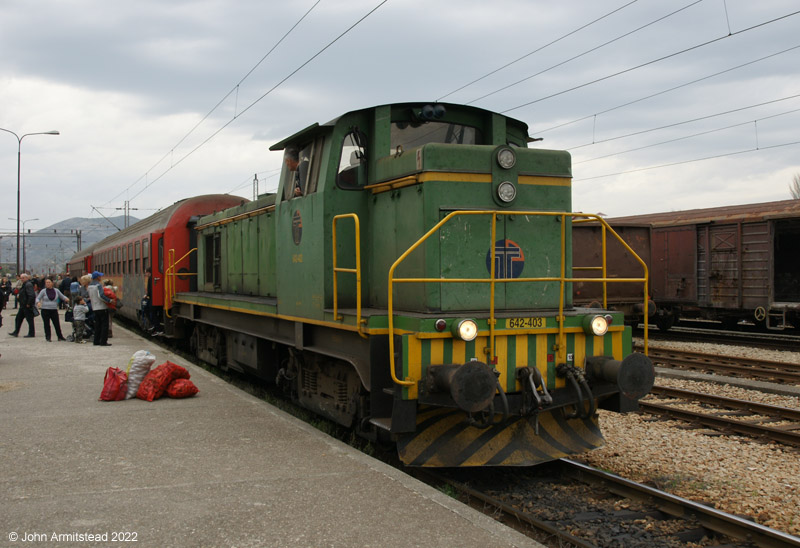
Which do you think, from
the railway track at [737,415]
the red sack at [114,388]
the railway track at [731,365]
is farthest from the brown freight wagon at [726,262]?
the red sack at [114,388]

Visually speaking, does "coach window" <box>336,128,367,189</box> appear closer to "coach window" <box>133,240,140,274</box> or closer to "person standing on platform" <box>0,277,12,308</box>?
"coach window" <box>133,240,140,274</box>

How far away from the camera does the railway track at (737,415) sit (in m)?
6.60

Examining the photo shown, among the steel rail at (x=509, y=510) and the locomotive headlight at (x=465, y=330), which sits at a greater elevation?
the locomotive headlight at (x=465, y=330)

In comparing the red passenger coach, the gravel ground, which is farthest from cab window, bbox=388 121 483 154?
the red passenger coach

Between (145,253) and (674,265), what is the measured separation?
13.7m

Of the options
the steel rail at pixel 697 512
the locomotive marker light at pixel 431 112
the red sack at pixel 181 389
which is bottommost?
the steel rail at pixel 697 512

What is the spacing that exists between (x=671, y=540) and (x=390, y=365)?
85.2 inches

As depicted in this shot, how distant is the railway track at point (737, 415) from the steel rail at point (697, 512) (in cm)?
242

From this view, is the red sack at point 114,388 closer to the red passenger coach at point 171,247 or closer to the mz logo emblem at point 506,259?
the red passenger coach at point 171,247

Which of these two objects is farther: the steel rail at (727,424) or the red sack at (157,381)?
the red sack at (157,381)

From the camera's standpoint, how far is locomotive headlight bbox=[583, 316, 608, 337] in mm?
5367

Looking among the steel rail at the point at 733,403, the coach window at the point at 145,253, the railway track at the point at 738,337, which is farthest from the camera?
the coach window at the point at 145,253

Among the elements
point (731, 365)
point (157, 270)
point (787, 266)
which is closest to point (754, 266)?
point (787, 266)

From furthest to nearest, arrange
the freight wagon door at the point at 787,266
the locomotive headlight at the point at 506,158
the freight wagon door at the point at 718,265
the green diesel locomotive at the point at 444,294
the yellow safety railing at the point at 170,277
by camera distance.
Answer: the freight wagon door at the point at 787,266, the freight wagon door at the point at 718,265, the yellow safety railing at the point at 170,277, the locomotive headlight at the point at 506,158, the green diesel locomotive at the point at 444,294
